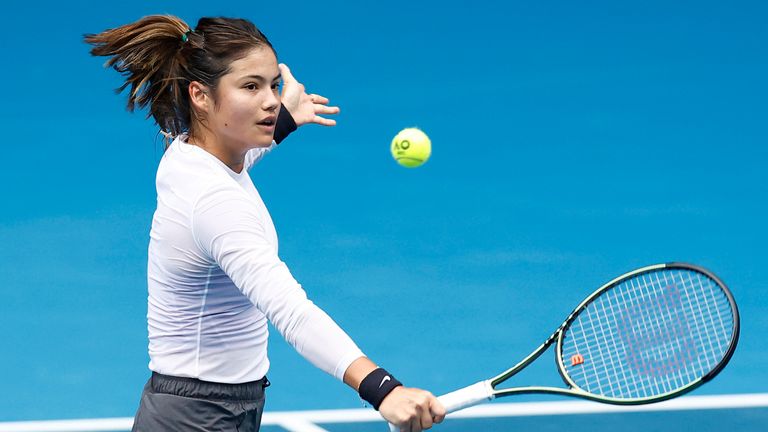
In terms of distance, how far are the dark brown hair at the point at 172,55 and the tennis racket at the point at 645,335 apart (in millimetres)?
1291

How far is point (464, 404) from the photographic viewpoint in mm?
3275

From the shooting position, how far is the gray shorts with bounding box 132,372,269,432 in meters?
3.08

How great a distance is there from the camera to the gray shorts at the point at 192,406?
3.08 metres

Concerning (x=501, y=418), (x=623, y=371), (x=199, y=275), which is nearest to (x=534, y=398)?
(x=501, y=418)

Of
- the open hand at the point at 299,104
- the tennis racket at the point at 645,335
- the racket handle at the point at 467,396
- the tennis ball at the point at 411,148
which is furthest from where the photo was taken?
the tennis ball at the point at 411,148

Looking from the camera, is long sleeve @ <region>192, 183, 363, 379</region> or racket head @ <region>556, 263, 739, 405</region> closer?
long sleeve @ <region>192, 183, 363, 379</region>

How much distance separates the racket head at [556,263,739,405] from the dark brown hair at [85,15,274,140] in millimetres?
1476

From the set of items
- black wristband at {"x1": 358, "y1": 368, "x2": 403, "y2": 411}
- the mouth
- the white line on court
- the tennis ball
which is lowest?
black wristband at {"x1": 358, "y1": 368, "x2": 403, "y2": 411}

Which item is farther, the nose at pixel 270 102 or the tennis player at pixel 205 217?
the nose at pixel 270 102

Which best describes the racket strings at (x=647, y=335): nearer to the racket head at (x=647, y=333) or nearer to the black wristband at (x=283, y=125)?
the racket head at (x=647, y=333)

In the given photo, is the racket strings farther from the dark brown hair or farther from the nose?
the dark brown hair

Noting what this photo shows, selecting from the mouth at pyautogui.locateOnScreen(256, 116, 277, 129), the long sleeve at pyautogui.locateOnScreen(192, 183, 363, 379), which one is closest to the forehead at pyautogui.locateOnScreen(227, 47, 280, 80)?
the mouth at pyautogui.locateOnScreen(256, 116, 277, 129)

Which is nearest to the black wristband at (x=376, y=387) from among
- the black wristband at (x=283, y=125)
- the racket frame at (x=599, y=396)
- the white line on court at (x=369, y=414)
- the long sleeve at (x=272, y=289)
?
the long sleeve at (x=272, y=289)

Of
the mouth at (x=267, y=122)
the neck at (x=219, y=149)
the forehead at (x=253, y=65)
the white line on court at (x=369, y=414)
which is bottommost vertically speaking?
the neck at (x=219, y=149)
